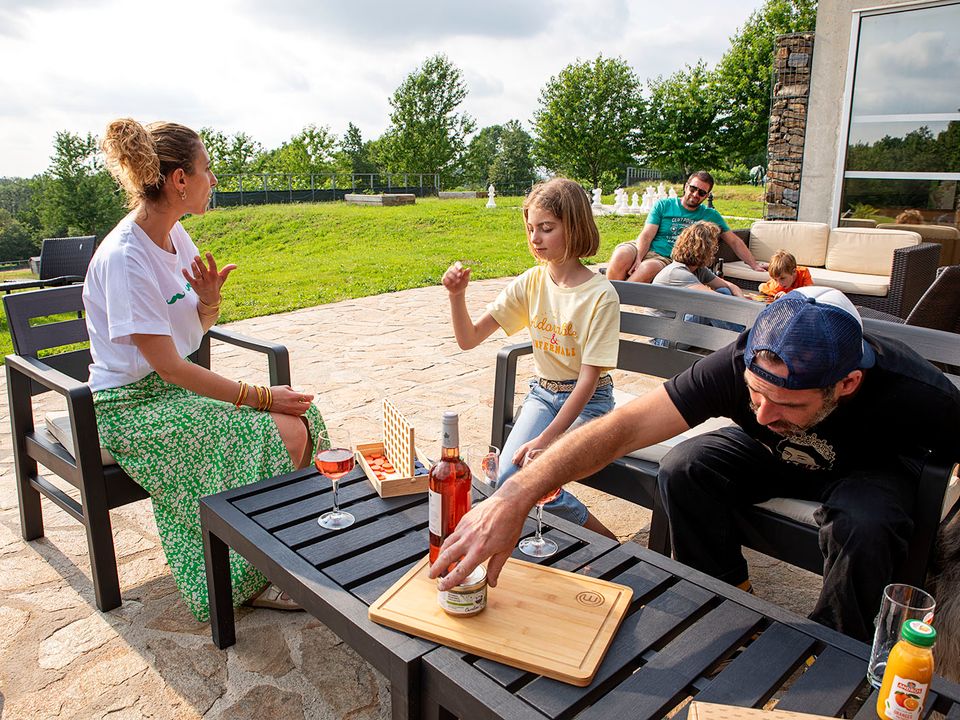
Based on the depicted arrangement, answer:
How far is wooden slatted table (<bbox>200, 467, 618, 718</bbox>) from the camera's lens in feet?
4.61

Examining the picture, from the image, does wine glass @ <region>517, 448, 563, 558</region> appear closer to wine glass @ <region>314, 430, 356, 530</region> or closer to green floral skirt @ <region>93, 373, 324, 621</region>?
wine glass @ <region>314, 430, 356, 530</region>

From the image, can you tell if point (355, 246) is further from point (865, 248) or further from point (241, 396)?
point (241, 396)

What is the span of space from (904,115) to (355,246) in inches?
383

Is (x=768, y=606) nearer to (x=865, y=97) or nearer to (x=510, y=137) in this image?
(x=865, y=97)

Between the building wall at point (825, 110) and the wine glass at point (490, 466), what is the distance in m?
7.90

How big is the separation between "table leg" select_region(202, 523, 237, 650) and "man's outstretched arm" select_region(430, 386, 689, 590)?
34.6 inches

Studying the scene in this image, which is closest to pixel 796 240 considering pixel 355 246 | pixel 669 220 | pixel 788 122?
pixel 669 220

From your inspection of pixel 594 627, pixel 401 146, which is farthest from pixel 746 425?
pixel 401 146

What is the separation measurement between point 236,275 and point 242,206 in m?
13.0

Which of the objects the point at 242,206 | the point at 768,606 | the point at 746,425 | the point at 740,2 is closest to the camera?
the point at 768,606

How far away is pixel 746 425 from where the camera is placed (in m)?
2.06

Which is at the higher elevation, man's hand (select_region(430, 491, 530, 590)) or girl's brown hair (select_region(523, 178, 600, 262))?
girl's brown hair (select_region(523, 178, 600, 262))

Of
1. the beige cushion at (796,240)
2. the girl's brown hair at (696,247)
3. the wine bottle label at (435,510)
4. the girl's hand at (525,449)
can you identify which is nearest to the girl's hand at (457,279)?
the girl's hand at (525,449)

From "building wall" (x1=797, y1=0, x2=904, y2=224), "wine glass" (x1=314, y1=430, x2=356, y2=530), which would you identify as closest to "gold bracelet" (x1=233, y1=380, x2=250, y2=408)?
"wine glass" (x1=314, y1=430, x2=356, y2=530)
